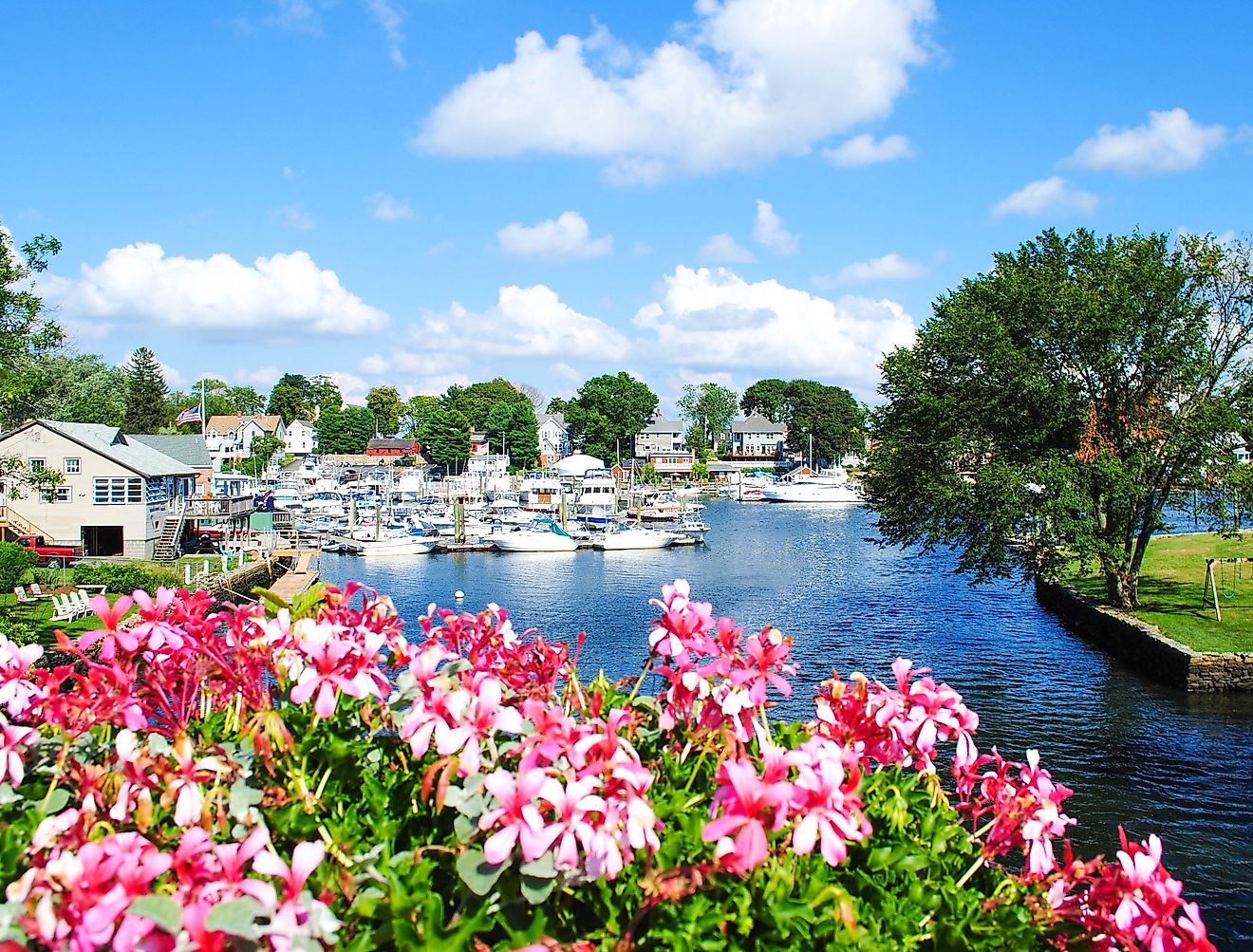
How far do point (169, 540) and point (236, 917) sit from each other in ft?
158

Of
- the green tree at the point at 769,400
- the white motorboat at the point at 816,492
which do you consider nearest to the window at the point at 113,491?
the white motorboat at the point at 816,492

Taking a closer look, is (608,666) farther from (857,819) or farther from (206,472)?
(206,472)

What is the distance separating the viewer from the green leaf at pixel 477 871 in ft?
8.60

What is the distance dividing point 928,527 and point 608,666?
33.1 ft

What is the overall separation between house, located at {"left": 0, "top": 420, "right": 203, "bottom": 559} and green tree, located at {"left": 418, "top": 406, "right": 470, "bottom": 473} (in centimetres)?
8666

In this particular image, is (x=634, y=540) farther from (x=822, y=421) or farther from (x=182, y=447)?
(x=822, y=421)

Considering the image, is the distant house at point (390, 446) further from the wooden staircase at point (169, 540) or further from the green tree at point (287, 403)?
the wooden staircase at point (169, 540)

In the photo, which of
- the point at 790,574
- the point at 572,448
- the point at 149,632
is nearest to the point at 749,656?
the point at 149,632

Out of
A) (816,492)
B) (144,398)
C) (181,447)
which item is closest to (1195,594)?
(181,447)

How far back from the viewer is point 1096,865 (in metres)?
3.31

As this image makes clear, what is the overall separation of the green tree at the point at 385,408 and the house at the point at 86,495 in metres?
123

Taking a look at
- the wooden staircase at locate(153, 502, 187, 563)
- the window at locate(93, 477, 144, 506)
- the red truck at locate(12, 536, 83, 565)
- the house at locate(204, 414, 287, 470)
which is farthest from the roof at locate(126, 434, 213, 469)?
the house at locate(204, 414, 287, 470)

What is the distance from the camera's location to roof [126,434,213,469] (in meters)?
60.9

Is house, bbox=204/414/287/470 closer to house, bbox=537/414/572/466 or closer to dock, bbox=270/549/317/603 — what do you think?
house, bbox=537/414/572/466
